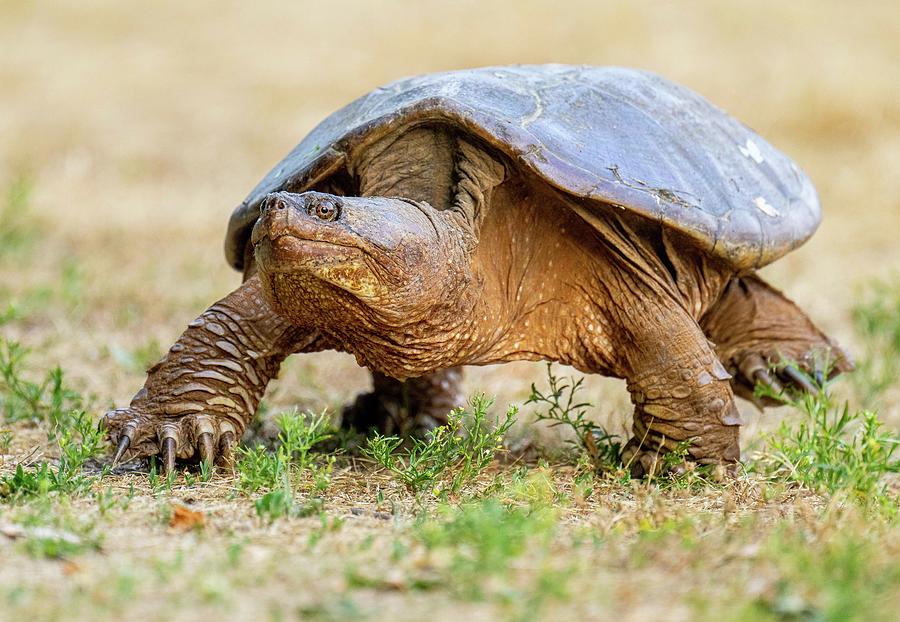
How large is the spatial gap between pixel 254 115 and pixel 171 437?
1056 cm

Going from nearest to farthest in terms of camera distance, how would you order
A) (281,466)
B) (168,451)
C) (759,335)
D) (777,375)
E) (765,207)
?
(281,466) → (168,451) → (765,207) → (777,375) → (759,335)

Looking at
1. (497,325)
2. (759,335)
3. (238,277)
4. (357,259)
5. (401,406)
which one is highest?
(357,259)

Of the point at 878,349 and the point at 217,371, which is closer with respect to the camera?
the point at 217,371

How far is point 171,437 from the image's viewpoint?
3.79 m

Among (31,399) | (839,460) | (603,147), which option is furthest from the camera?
(31,399)

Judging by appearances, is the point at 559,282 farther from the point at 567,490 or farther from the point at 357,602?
the point at 357,602

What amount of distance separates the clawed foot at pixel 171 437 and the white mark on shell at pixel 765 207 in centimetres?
214

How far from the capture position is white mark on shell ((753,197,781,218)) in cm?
430

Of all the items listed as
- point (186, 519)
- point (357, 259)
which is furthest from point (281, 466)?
point (357, 259)

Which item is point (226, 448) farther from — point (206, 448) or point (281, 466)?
point (281, 466)

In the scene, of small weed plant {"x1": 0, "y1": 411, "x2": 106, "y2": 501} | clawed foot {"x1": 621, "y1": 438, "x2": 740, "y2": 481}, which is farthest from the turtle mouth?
clawed foot {"x1": 621, "y1": 438, "x2": 740, "y2": 481}

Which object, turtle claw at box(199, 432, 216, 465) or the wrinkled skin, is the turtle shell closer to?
the wrinkled skin

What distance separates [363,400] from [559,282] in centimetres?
135

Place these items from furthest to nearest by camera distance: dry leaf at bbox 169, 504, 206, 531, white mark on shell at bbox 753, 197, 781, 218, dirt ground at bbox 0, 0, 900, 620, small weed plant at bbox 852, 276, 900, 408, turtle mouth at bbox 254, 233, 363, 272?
small weed plant at bbox 852, 276, 900, 408, white mark on shell at bbox 753, 197, 781, 218, turtle mouth at bbox 254, 233, 363, 272, dry leaf at bbox 169, 504, 206, 531, dirt ground at bbox 0, 0, 900, 620
